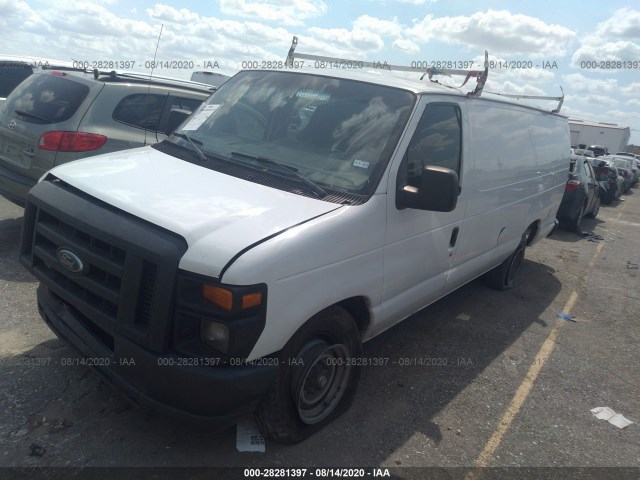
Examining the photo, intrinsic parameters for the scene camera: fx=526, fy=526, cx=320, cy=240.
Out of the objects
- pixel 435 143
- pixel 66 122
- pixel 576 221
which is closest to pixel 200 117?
pixel 435 143

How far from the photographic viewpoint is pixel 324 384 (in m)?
3.35

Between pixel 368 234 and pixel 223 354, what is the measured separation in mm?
1172

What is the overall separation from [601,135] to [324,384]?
143 ft

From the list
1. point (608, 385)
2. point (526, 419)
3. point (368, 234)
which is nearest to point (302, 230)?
point (368, 234)

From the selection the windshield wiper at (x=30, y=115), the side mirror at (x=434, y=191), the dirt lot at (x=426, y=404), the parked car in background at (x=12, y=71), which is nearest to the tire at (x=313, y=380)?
the dirt lot at (x=426, y=404)

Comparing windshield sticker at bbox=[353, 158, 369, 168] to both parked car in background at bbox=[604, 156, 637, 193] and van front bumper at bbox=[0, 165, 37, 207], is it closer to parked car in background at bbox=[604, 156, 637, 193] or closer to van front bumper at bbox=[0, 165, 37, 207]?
van front bumper at bbox=[0, 165, 37, 207]

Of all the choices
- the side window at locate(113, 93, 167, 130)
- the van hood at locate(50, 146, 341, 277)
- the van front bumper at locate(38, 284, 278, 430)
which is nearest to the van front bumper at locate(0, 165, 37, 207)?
the side window at locate(113, 93, 167, 130)

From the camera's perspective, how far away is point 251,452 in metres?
3.13

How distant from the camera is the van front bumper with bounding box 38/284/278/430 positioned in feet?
8.39

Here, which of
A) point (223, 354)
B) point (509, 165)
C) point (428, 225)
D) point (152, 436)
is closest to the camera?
point (223, 354)

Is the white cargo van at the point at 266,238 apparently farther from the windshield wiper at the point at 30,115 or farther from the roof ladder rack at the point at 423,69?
the windshield wiper at the point at 30,115

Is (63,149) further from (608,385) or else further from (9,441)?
(608,385)

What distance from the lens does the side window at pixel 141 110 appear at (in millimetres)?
5918

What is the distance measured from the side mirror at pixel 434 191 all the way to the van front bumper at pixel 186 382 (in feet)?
4.56
